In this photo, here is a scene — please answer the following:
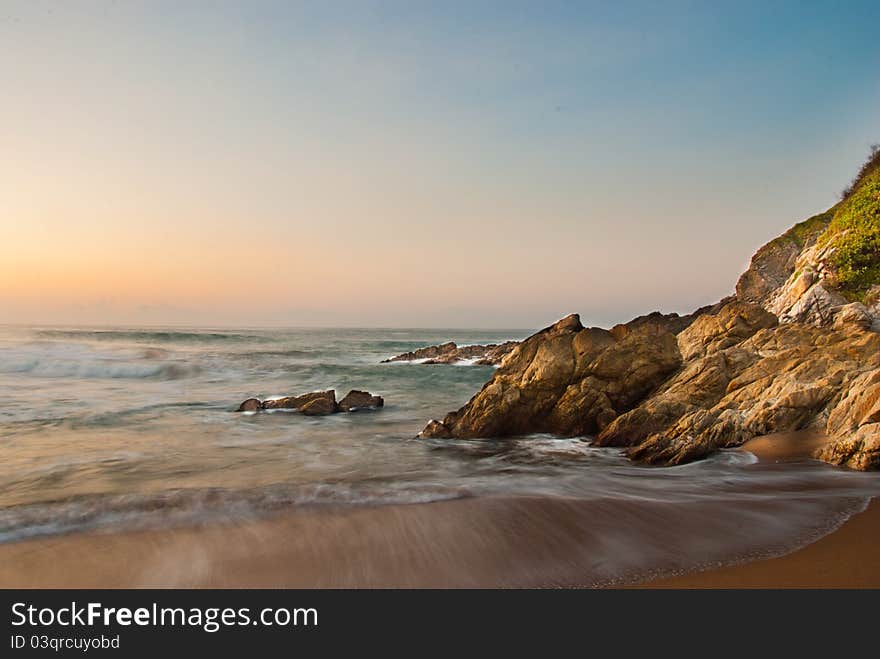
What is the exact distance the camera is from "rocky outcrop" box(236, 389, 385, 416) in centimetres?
1669

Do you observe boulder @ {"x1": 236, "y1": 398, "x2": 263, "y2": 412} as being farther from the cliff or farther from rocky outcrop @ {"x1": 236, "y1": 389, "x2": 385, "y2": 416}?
the cliff

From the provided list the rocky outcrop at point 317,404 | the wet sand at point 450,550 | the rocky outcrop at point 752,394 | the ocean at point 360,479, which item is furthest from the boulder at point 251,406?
the rocky outcrop at point 752,394

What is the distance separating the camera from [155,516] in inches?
257

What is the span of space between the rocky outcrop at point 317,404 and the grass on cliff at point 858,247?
1590 centimetres

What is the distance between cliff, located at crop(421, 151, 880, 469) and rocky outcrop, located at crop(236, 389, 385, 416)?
16.3 ft

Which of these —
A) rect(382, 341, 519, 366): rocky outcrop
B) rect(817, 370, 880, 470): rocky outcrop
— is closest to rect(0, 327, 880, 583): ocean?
rect(817, 370, 880, 470): rocky outcrop

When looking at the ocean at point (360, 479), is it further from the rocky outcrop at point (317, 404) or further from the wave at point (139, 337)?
the wave at point (139, 337)

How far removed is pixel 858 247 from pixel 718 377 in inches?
368

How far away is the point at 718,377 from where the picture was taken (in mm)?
11102

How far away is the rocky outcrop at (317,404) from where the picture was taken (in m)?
16.7

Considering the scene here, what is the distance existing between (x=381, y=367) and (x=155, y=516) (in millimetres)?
30896

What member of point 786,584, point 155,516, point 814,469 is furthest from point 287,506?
point 814,469

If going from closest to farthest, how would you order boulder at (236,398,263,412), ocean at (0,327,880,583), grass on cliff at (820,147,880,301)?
1. ocean at (0,327,880,583)
2. grass on cliff at (820,147,880,301)
3. boulder at (236,398,263,412)
